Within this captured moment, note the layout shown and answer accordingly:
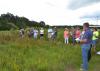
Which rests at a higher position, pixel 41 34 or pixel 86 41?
pixel 86 41

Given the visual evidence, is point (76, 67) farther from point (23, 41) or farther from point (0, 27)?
point (0, 27)

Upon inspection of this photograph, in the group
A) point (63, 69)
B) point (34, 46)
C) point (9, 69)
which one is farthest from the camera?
point (34, 46)

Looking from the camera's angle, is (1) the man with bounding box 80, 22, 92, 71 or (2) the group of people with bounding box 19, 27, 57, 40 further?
(2) the group of people with bounding box 19, 27, 57, 40

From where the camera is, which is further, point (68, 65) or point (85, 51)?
point (68, 65)

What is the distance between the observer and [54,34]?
32.0m

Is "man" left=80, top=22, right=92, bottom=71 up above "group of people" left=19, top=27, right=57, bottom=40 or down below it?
above

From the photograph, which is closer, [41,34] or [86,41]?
[86,41]

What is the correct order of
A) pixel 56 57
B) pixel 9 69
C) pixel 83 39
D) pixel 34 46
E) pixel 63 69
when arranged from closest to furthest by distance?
pixel 9 69 < pixel 83 39 < pixel 63 69 < pixel 56 57 < pixel 34 46

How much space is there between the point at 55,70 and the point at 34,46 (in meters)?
8.98

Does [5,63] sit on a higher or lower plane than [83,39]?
lower

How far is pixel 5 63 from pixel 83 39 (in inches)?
117

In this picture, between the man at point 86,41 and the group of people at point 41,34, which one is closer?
the man at point 86,41

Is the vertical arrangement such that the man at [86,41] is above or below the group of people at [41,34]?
above

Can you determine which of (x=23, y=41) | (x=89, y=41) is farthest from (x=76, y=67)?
(x=23, y=41)
